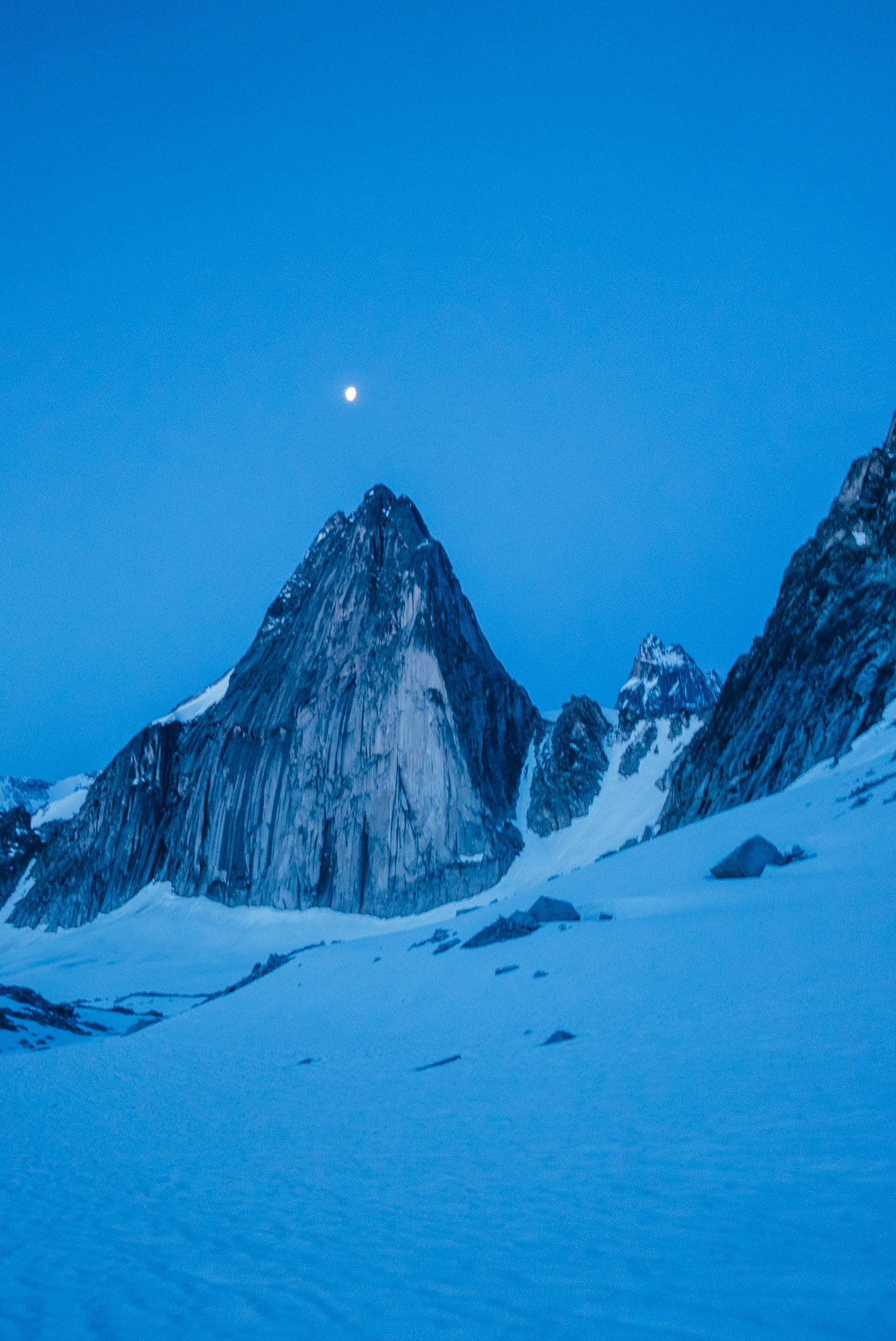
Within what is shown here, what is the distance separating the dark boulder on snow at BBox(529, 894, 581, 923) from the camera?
15.1 meters

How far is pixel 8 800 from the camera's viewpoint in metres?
125

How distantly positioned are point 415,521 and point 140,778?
127 feet

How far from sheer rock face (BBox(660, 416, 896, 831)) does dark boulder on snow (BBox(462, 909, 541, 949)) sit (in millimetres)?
14596

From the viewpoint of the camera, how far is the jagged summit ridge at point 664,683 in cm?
9281

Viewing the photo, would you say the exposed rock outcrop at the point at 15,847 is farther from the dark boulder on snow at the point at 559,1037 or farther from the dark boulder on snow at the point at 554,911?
the dark boulder on snow at the point at 559,1037

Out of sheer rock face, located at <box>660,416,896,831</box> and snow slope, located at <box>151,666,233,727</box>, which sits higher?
snow slope, located at <box>151,666,233,727</box>

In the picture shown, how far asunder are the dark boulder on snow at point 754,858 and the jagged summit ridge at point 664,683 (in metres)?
78.1

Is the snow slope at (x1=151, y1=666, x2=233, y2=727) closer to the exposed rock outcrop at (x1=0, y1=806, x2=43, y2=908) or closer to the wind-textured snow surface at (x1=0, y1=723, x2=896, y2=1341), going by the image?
the exposed rock outcrop at (x1=0, y1=806, x2=43, y2=908)

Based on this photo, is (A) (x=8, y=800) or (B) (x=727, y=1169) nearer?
(B) (x=727, y=1169)

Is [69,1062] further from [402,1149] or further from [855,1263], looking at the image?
[855,1263]

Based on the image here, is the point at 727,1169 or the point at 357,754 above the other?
the point at 357,754


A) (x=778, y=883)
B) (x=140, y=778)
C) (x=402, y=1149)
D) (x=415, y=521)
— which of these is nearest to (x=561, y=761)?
(x=415, y=521)

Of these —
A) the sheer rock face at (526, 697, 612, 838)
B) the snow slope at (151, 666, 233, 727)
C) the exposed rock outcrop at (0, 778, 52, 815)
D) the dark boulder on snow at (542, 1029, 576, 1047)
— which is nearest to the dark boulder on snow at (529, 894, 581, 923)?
the dark boulder on snow at (542, 1029, 576, 1047)

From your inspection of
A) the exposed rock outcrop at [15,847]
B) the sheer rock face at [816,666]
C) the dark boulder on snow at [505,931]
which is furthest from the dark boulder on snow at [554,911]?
the exposed rock outcrop at [15,847]
